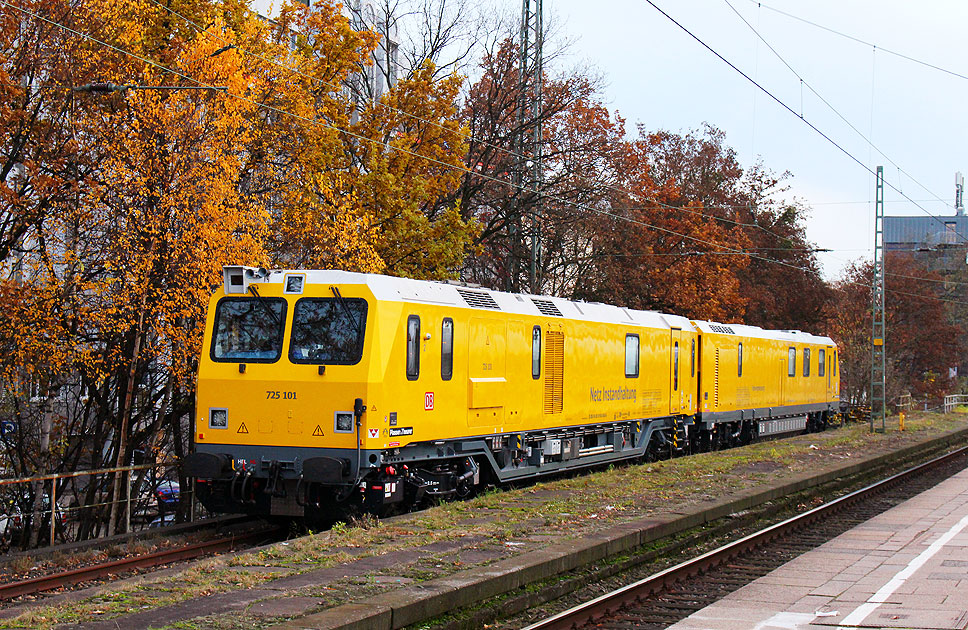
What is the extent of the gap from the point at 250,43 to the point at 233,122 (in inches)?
137

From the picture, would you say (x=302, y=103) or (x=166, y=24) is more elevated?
(x=166, y=24)

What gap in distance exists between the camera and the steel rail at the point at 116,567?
33.0 ft

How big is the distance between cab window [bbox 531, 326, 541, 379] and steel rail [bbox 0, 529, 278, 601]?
610cm

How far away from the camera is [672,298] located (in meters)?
41.3

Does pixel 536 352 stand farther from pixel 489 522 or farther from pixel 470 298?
pixel 489 522

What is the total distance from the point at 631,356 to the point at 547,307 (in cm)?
424

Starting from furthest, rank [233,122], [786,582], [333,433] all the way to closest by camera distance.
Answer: [233,122] < [333,433] < [786,582]

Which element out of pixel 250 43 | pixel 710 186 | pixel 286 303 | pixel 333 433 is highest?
pixel 710 186

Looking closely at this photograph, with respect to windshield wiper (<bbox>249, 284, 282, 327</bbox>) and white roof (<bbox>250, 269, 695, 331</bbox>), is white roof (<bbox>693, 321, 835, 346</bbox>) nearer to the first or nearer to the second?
white roof (<bbox>250, 269, 695, 331</bbox>)

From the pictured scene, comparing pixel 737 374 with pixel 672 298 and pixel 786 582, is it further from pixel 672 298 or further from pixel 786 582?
pixel 786 582

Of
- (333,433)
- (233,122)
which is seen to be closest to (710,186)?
(233,122)

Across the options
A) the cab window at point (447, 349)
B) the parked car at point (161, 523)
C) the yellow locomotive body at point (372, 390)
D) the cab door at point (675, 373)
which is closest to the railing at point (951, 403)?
the cab door at point (675, 373)

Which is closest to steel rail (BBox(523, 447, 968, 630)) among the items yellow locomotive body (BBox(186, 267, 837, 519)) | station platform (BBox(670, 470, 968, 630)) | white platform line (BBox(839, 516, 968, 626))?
station platform (BBox(670, 470, 968, 630))

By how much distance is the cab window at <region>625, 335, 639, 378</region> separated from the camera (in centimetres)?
2231
